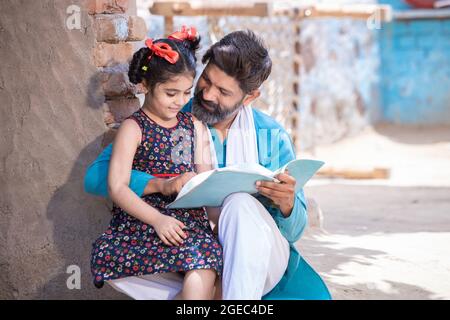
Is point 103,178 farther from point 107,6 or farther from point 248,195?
point 107,6

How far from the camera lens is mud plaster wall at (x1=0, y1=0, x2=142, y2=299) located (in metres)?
3.29

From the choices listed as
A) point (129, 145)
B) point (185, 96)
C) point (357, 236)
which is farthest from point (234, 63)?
point (357, 236)

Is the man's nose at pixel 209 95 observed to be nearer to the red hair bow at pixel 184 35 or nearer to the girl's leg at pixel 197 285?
the red hair bow at pixel 184 35

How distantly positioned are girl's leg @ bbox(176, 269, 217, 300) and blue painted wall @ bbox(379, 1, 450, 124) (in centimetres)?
1089

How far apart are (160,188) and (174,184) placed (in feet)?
0.26

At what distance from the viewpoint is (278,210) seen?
302 cm

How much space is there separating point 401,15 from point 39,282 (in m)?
10.6

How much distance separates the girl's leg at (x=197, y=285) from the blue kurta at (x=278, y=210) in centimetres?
35

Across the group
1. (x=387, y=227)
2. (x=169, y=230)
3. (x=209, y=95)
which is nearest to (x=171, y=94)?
(x=209, y=95)

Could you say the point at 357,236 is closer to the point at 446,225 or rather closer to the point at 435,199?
the point at 446,225

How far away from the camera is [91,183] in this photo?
117 inches

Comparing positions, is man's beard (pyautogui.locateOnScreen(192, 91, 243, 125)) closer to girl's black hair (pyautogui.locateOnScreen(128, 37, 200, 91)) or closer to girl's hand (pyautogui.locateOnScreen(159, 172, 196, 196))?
girl's black hair (pyautogui.locateOnScreen(128, 37, 200, 91))

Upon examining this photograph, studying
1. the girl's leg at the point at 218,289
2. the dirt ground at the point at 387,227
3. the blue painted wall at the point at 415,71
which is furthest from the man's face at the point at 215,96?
the blue painted wall at the point at 415,71

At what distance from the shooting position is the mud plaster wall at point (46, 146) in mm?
3285
